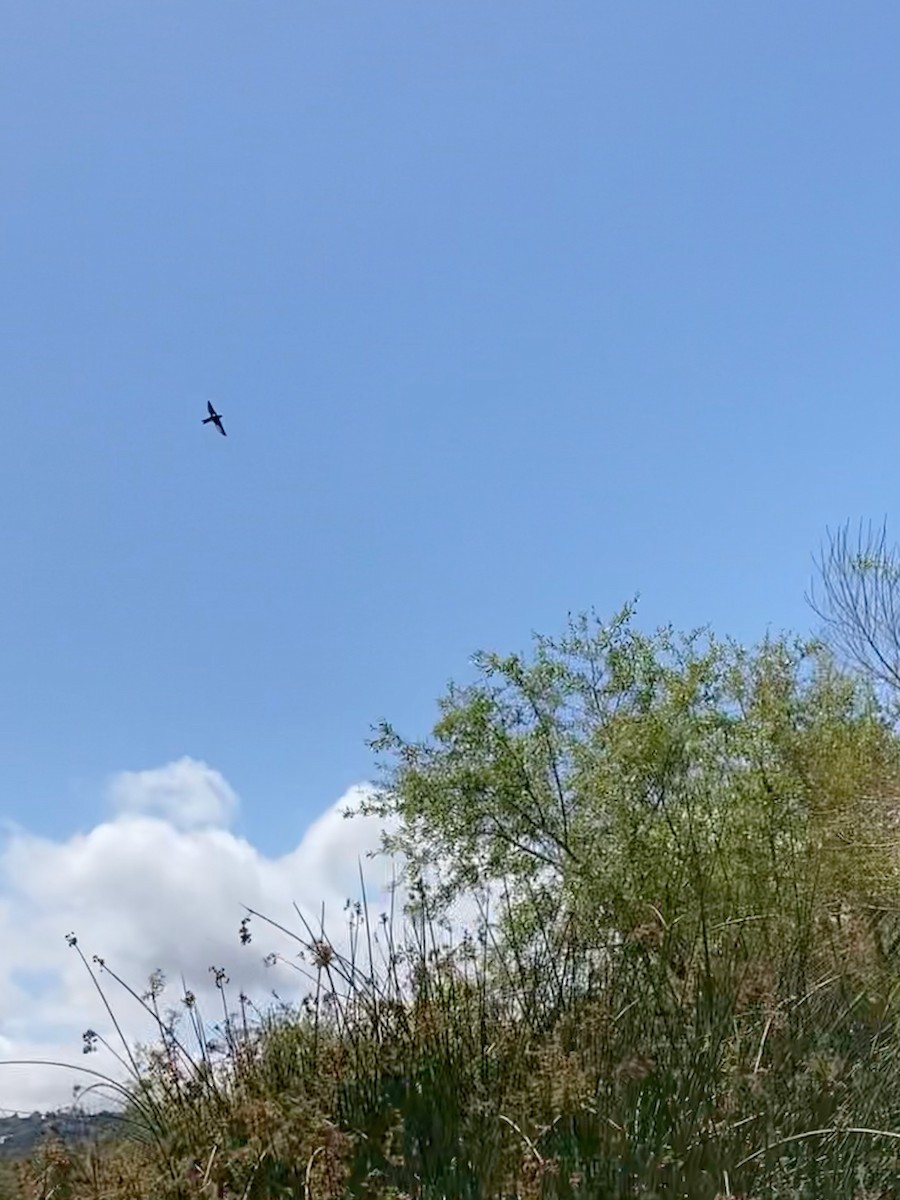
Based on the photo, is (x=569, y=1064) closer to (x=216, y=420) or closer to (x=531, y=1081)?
(x=531, y=1081)

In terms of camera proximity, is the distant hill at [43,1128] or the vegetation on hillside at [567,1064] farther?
the distant hill at [43,1128]

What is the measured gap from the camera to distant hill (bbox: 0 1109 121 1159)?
338 cm

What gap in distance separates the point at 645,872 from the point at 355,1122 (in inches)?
196

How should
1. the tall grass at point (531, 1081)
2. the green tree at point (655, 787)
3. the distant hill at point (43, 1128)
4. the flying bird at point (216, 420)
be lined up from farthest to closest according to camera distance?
1. the flying bird at point (216, 420)
2. the green tree at point (655, 787)
3. the distant hill at point (43, 1128)
4. the tall grass at point (531, 1081)

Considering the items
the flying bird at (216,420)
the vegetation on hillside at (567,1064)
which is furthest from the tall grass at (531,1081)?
the flying bird at (216,420)

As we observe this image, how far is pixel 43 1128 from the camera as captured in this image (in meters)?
3.37

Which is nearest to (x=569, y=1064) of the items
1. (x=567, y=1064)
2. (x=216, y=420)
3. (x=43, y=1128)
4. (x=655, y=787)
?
(x=567, y=1064)

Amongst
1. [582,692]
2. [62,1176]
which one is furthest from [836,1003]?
[582,692]

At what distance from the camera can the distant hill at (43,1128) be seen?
Answer: 11.1ft

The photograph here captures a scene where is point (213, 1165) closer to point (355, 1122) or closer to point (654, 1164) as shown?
point (355, 1122)

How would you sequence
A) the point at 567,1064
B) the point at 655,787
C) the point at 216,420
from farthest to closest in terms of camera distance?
1. the point at 655,787
2. the point at 216,420
3. the point at 567,1064

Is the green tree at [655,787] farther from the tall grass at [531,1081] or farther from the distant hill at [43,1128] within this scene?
the distant hill at [43,1128]

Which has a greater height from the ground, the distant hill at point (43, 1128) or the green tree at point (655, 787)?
the green tree at point (655, 787)

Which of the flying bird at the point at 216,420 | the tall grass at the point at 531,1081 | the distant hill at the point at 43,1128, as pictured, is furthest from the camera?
the flying bird at the point at 216,420
